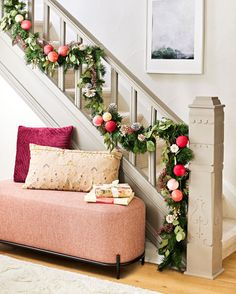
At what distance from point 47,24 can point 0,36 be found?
0.44 metres

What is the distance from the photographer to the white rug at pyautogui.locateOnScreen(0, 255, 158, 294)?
159 inches

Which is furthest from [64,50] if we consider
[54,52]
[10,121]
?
[10,121]

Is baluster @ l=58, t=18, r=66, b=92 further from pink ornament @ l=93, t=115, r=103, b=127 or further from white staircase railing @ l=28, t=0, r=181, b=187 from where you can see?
pink ornament @ l=93, t=115, r=103, b=127

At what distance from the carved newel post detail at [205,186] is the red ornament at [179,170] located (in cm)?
6

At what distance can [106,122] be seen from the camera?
474 cm

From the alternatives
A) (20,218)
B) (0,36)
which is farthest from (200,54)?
(20,218)

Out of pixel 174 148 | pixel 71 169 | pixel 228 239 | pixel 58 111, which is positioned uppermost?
pixel 58 111

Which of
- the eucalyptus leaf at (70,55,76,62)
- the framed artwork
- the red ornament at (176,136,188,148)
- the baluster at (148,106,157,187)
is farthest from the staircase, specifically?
the framed artwork

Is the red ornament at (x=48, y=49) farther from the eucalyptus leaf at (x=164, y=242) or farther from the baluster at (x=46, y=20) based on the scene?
the eucalyptus leaf at (x=164, y=242)

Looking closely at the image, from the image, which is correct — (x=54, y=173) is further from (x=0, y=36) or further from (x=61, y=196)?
(x=0, y=36)

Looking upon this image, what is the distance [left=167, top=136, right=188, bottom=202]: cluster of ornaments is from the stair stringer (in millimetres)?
232

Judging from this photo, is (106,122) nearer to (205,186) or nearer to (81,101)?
(81,101)

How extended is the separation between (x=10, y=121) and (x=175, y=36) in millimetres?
1543

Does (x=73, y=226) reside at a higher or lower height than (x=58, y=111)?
lower
